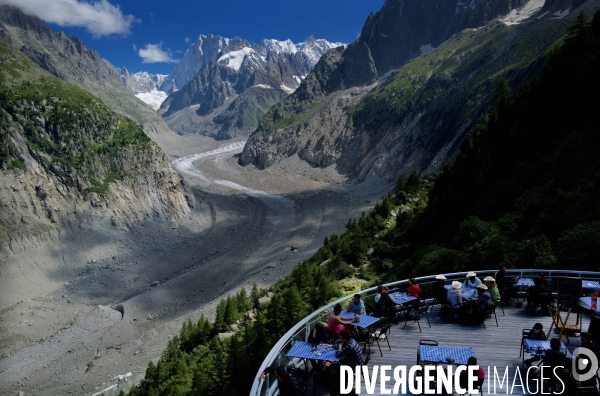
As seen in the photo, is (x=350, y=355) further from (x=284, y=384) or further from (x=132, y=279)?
(x=132, y=279)

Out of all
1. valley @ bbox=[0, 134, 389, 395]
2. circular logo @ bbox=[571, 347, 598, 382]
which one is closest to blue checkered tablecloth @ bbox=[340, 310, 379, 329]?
circular logo @ bbox=[571, 347, 598, 382]

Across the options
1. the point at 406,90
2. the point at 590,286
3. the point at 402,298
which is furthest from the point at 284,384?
the point at 406,90

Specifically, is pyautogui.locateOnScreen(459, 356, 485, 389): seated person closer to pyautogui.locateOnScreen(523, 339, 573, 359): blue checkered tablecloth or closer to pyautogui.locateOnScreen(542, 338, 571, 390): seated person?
pyautogui.locateOnScreen(542, 338, 571, 390): seated person

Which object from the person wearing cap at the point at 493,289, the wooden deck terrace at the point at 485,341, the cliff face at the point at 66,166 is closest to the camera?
the wooden deck terrace at the point at 485,341

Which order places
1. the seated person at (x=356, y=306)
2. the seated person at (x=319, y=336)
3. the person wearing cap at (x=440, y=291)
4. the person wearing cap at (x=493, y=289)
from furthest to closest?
the person wearing cap at (x=440, y=291) → the person wearing cap at (x=493, y=289) → the seated person at (x=356, y=306) → the seated person at (x=319, y=336)

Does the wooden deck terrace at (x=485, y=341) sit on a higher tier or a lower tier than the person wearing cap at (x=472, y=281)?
lower

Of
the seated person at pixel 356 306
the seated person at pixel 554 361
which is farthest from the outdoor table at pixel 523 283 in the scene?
the seated person at pixel 356 306

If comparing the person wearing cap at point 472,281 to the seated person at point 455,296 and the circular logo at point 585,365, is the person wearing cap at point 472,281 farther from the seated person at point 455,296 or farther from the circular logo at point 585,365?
the circular logo at point 585,365
